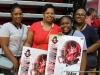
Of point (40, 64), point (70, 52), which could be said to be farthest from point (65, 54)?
point (40, 64)

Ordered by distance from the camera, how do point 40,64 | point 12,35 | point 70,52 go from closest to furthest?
point 70,52
point 40,64
point 12,35

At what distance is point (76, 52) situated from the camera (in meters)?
1.48

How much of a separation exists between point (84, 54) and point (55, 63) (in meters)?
0.37

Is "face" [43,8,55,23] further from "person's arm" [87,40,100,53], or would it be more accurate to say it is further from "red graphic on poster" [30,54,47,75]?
"person's arm" [87,40,100,53]

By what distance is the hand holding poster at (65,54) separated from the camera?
1474mm

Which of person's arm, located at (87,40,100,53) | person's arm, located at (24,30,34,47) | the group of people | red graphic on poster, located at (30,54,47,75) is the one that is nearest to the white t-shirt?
the group of people

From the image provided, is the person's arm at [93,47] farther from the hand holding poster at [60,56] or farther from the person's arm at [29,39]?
the person's arm at [29,39]

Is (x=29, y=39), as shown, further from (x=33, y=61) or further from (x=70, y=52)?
(x=70, y=52)

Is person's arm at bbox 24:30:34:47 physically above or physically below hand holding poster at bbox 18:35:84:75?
above

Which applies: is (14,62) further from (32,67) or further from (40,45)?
(40,45)

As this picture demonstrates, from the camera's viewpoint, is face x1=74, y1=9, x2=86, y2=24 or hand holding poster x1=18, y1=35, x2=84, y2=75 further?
face x1=74, y1=9, x2=86, y2=24

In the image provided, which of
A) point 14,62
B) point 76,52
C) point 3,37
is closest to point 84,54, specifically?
point 76,52

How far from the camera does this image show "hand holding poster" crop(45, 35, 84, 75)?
1474 millimetres

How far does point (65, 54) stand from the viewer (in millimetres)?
1492
